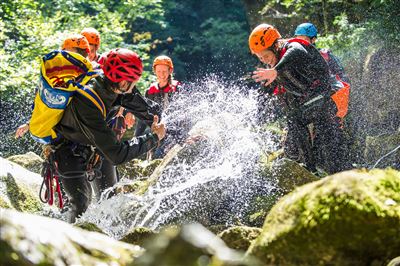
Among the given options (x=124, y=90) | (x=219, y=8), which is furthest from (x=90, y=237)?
(x=219, y=8)

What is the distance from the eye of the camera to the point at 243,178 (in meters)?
8.01

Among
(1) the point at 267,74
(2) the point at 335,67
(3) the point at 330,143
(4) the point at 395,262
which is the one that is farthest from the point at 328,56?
(4) the point at 395,262

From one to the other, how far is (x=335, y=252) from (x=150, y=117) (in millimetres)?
3950

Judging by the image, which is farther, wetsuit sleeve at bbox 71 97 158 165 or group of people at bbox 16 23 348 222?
group of people at bbox 16 23 348 222

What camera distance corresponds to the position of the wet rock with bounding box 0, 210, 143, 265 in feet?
8.58

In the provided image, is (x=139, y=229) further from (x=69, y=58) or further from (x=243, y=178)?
(x=243, y=178)

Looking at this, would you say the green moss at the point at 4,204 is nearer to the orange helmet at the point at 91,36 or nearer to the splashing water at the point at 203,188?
the splashing water at the point at 203,188

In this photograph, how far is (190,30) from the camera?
32.8m

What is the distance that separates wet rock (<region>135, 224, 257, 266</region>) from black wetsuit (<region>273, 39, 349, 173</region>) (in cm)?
597

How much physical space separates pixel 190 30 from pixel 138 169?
2305cm

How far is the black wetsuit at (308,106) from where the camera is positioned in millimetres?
8398

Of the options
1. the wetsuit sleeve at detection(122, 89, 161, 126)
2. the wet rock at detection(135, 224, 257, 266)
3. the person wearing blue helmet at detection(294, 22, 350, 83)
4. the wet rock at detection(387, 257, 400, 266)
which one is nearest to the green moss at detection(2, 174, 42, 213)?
the wetsuit sleeve at detection(122, 89, 161, 126)

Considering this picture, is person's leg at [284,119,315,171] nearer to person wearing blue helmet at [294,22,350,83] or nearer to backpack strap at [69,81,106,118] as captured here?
person wearing blue helmet at [294,22,350,83]

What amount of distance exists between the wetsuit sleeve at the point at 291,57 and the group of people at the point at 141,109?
0.01 meters
